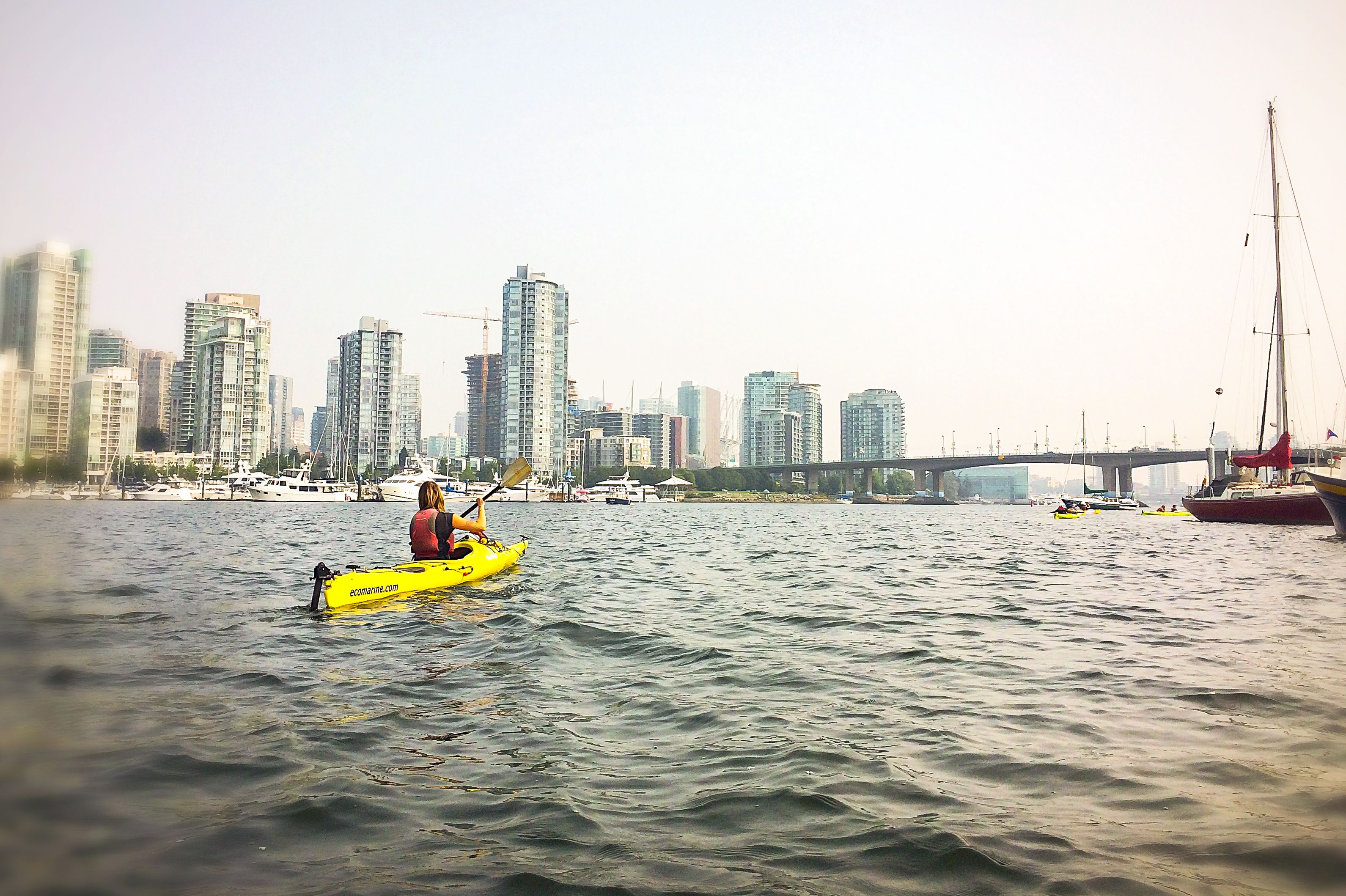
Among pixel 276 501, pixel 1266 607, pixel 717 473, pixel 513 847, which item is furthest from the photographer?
pixel 717 473

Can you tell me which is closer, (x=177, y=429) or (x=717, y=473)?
(x=177, y=429)

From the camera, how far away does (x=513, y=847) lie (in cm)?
403

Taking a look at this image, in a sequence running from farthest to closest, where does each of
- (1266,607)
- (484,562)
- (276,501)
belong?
(276,501)
(484,562)
(1266,607)

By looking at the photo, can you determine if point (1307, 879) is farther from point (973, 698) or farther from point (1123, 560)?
point (1123, 560)

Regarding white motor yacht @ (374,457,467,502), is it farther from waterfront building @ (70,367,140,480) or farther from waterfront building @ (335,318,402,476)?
waterfront building @ (70,367,140,480)

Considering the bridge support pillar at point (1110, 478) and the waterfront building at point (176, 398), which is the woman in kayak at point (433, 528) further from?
the bridge support pillar at point (1110, 478)

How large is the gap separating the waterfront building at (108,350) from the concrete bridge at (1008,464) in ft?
335

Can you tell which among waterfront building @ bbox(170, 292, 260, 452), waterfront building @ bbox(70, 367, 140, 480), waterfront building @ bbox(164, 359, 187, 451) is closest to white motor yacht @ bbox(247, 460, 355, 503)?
waterfront building @ bbox(170, 292, 260, 452)

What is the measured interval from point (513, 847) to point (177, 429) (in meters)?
3.03

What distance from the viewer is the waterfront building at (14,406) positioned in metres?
2.01

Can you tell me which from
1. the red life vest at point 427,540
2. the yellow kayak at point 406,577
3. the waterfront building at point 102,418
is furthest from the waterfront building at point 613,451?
the waterfront building at point 102,418

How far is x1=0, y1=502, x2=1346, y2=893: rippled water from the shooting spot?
355 centimetres

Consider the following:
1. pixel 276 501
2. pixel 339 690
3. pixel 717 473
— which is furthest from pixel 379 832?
pixel 717 473

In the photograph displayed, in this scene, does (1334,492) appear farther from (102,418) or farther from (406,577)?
(102,418)
